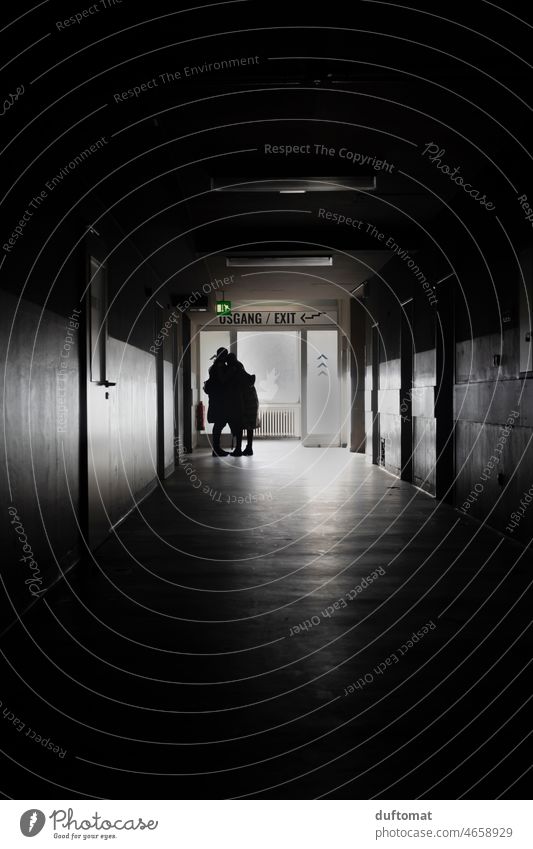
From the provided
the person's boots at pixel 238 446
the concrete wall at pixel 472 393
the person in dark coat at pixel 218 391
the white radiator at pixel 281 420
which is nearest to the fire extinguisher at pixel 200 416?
the white radiator at pixel 281 420

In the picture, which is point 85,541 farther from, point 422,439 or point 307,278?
point 307,278

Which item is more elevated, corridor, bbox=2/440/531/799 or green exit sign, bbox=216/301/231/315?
green exit sign, bbox=216/301/231/315

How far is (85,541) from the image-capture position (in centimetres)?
539

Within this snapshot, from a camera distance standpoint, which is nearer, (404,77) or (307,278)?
(404,77)

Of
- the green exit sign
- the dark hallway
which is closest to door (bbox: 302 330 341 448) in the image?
the green exit sign

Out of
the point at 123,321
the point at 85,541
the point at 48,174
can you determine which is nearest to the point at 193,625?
the point at 85,541

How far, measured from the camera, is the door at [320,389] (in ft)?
54.2

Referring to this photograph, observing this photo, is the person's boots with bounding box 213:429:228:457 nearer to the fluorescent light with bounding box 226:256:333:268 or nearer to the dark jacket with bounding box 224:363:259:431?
the dark jacket with bounding box 224:363:259:431

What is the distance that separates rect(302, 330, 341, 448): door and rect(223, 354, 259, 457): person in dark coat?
97.9 inches

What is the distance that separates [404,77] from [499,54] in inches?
18.8

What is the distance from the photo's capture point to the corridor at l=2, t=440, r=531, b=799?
7.30 ft

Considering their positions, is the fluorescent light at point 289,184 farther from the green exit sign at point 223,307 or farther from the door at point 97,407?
the green exit sign at point 223,307

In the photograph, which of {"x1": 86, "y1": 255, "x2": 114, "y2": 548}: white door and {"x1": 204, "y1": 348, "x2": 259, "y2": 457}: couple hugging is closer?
{"x1": 86, "y1": 255, "x2": 114, "y2": 548}: white door

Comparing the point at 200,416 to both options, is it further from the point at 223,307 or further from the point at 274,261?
the point at 274,261
